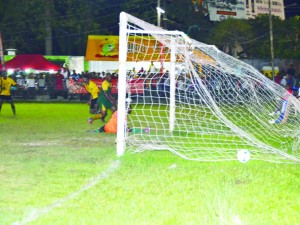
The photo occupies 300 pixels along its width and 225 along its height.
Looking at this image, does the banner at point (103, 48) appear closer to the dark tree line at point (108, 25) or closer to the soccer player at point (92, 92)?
the dark tree line at point (108, 25)

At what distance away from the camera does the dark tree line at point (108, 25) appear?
55.7 metres

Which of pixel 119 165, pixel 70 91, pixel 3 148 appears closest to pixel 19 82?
pixel 70 91

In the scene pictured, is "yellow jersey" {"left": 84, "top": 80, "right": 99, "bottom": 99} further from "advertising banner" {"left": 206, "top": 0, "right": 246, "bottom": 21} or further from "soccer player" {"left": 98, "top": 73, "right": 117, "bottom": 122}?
"advertising banner" {"left": 206, "top": 0, "right": 246, "bottom": 21}

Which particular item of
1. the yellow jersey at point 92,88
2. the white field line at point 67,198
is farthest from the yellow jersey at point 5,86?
the white field line at point 67,198

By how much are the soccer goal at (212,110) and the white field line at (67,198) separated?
1687 mm

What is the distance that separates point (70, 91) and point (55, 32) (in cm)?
2373

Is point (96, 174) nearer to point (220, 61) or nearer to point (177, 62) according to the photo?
point (220, 61)

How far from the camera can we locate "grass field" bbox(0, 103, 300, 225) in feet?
24.8

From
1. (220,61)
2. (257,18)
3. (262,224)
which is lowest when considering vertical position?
(262,224)

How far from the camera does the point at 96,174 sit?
1054cm

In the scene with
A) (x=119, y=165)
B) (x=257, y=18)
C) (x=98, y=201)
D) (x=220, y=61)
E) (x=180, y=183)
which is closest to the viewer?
(x=98, y=201)

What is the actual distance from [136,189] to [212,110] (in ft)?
17.5

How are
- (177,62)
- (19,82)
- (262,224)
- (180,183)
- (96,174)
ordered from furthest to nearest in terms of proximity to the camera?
(19,82), (177,62), (96,174), (180,183), (262,224)

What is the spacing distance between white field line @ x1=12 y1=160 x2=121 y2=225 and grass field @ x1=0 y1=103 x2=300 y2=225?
12 mm
